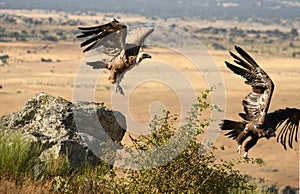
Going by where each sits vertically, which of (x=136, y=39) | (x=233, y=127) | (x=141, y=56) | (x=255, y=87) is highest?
(x=136, y=39)

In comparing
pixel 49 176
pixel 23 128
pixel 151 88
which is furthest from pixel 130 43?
pixel 151 88

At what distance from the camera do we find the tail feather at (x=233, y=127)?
29.2 ft

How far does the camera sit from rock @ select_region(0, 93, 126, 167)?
7812 millimetres

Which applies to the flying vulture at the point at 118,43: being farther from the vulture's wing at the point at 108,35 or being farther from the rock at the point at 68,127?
the rock at the point at 68,127

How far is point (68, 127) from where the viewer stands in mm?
8086

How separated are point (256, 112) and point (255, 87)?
1.03 feet

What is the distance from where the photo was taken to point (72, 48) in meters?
65.9

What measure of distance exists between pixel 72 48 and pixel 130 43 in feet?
186

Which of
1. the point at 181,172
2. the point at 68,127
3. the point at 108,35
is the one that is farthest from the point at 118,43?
the point at 181,172

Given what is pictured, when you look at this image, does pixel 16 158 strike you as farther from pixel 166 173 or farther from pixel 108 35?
pixel 108 35

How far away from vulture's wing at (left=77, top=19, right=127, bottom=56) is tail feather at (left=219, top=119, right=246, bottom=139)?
176 centimetres

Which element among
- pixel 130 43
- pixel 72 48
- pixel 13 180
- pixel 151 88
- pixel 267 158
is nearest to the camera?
pixel 13 180

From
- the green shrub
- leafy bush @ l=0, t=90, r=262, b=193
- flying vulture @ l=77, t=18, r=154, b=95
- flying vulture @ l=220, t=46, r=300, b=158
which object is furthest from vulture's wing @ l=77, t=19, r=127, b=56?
leafy bush @ l=0, t=90, r=262, b=193

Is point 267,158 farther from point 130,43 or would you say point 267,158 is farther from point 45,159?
point 45,159
